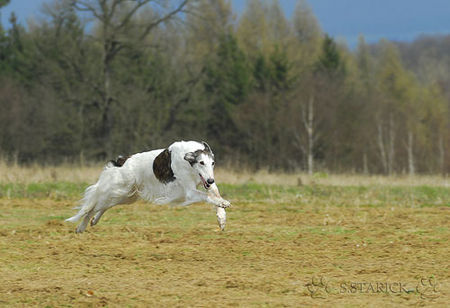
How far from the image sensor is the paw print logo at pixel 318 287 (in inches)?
221

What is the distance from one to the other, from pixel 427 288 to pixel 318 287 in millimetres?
1018

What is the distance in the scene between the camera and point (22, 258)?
7.57m

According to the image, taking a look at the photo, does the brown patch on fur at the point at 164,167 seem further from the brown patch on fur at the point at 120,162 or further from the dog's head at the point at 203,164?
the brown patch on fur at the point at 120,162

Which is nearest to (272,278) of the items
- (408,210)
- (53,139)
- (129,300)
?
(129,300)

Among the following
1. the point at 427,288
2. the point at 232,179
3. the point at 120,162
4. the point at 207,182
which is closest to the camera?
the point at 427,288

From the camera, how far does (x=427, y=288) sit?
581 centimetres

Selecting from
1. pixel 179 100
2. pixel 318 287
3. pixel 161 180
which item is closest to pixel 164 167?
pixel 161 180

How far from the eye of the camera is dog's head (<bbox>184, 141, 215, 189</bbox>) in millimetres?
8227

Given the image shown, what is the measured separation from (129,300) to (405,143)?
4379cm

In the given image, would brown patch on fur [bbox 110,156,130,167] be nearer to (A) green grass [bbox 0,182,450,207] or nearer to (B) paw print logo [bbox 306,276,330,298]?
(B) paw print logo [bbox 306,276,330,298]

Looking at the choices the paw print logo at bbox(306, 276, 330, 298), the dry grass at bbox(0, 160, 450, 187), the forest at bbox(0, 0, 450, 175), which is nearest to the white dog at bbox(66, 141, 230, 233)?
the paw print logo at bbox(306, 276, 330, 298)

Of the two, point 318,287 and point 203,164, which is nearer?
point 318,287

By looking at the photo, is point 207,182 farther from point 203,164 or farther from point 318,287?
point 318,287

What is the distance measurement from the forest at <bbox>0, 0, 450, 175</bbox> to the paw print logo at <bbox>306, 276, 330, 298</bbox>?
90.5 feet
